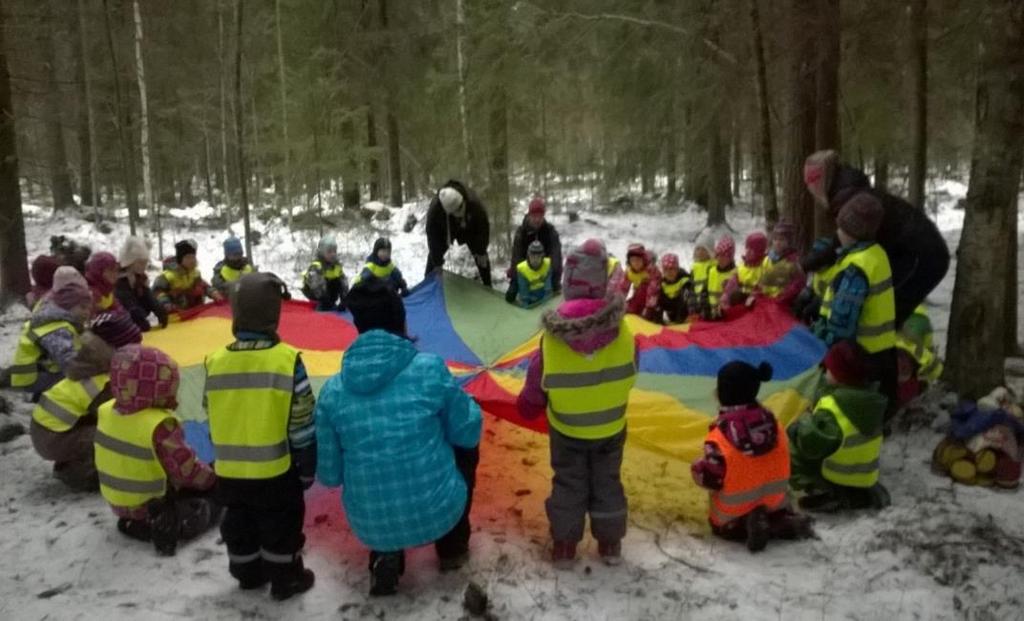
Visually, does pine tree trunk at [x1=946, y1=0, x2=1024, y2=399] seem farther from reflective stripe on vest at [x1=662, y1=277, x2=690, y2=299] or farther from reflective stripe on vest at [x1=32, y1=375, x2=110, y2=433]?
reflective stripe on vest at [x1=32, y1=375, x2=110, y2=433]

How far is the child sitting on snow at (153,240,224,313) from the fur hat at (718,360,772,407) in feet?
19.5

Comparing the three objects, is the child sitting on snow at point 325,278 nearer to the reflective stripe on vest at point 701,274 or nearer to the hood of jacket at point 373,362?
the reflective stripe on vest at point 701,274

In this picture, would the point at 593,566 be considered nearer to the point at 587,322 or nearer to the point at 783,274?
the point at 587,322

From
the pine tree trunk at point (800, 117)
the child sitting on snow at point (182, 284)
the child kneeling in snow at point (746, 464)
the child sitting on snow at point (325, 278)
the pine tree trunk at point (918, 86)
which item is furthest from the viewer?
the pine tree trunk at point (918, 86)

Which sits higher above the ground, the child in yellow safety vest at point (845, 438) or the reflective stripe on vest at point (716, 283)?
the reflective stripe on vest at point (716, 283)

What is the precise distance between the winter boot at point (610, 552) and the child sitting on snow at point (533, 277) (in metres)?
4.49

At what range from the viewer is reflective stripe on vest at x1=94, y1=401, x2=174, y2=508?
3.50m

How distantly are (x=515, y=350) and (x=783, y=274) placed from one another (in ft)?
7.58

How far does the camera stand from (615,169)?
16391 mm

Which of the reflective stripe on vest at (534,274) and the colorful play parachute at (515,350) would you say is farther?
the reflective stripe on vest at (534,274)

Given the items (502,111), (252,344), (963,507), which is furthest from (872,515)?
(502,111)

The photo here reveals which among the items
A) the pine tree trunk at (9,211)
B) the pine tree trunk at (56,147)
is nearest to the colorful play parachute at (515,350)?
the pine tree trunk at (9,211)

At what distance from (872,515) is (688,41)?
669cm

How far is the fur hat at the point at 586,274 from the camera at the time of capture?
3311 mm
